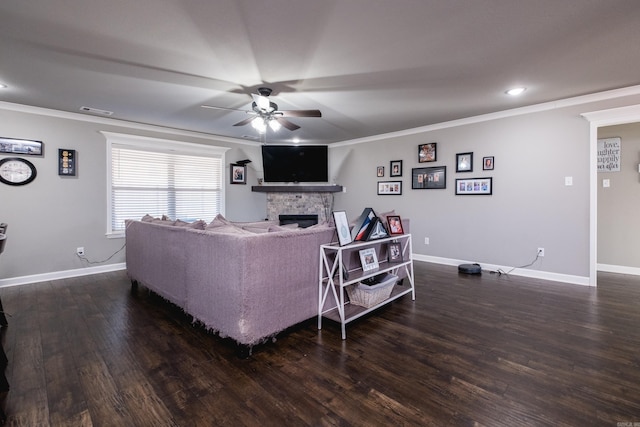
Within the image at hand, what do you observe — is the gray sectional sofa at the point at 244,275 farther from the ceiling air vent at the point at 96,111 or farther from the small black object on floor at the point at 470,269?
the small black object on floor at the point at 470,269

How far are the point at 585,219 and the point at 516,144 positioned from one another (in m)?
1.25

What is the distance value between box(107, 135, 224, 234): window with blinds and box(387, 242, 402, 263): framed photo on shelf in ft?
12.4

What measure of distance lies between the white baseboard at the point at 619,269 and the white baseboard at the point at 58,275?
7.35m

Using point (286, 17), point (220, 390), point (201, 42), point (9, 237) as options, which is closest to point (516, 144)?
point (286, 17)

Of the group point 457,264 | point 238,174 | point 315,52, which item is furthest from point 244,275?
point 238,174

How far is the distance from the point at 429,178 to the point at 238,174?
3.67 metres

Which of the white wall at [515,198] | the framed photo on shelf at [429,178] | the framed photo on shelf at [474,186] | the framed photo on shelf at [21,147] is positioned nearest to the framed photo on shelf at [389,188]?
the white wall at [515,198]

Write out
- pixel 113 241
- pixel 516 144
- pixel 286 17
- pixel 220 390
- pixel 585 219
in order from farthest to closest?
pixel 113 241 < pixel 516 144 < pixel 585 219 < pixel 286 17 < pixel 220 390

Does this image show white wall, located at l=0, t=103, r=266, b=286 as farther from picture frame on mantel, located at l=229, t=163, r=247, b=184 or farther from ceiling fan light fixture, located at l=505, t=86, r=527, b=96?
ceiling fan light fixture, located at l=505, t=86, r=527, b=96

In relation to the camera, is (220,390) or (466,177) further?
(466,177)

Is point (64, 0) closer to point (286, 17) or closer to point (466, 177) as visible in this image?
point (286, 17)

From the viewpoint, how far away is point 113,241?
4.42m

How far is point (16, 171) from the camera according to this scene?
12.0 ft

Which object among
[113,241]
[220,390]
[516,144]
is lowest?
[220,390]
